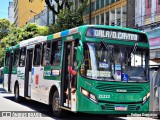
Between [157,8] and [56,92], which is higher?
[157,8]

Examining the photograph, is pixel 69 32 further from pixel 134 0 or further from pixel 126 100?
→ pixel 134 0

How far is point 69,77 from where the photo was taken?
11.7 metres

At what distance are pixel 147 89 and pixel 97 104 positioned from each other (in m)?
1.77

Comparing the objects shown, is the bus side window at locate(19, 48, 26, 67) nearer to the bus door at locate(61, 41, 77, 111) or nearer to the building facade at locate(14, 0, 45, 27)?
the bus door at locate(61, 41, 77, 111)

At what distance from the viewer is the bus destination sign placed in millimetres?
11047

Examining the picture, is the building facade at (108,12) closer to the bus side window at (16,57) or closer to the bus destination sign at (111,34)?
the bus side window at (16,57)

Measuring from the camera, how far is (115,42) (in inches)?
439

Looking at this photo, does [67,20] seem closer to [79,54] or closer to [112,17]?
[112,17]

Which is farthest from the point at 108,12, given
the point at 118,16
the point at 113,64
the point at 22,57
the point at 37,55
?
the point at 113,64

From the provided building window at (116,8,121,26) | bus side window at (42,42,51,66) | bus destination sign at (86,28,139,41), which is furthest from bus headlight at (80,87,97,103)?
building window at (116,8,121,26)

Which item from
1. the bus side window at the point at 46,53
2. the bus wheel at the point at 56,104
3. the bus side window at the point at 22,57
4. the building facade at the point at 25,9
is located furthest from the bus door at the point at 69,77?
the building facade at the point at 25,9

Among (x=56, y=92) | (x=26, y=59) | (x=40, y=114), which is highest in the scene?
(x=26, y=59)

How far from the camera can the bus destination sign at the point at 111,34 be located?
11047mm

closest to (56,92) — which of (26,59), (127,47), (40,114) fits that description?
(40,114)
